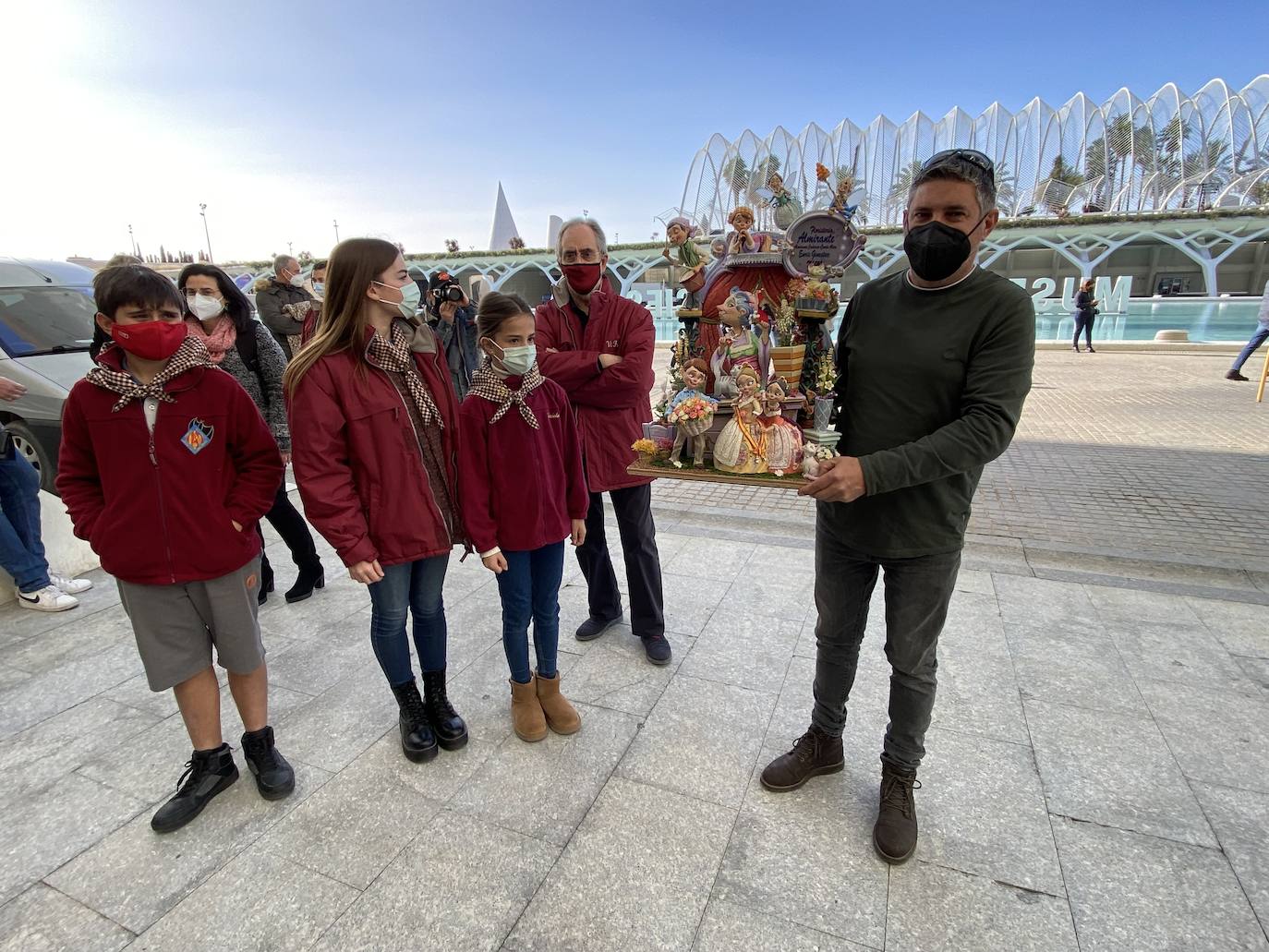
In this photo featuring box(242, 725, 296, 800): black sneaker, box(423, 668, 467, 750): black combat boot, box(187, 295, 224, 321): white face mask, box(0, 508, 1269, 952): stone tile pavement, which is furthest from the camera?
box(187, 295, 224, 321): white face mask

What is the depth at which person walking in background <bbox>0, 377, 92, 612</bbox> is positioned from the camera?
13.4ft

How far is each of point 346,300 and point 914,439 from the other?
7.16 feet

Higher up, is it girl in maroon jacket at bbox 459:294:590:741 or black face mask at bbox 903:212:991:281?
black face mask at bbox 903:212:991:281

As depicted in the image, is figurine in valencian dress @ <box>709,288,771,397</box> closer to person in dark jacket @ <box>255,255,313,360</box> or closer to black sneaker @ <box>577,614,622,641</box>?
black sneaker @ <box>577,614,622,641</box>

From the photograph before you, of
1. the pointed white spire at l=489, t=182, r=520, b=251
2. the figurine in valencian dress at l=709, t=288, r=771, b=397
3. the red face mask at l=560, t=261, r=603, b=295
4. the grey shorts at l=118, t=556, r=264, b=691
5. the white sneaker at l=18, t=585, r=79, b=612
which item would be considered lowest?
the white sneaker at l=18, t=585, r=79, b=612

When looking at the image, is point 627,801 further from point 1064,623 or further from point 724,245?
point 1064,623

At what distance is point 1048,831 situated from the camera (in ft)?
7.57

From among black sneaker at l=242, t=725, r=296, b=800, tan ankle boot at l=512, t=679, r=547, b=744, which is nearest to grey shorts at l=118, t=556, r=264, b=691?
black sneaker at l=242, t=725, r=296, b=800

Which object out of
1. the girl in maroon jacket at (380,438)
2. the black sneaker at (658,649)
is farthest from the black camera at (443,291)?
the black sneaker at (658,649)

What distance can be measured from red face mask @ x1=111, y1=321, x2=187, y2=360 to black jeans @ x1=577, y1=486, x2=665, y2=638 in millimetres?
1971

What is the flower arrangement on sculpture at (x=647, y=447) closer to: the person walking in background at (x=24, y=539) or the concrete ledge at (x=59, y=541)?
the person walking in background at (x=24, y=539)

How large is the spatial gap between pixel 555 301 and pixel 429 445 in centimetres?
112

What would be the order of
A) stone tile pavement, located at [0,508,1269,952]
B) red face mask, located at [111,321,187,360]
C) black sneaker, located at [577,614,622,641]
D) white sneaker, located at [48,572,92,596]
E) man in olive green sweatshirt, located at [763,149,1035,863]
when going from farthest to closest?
1. white sneaker, located at [48,572,92,596]
2. black sneaker, located at [577,614,622,641]
3. red face mask, located at [111,321,187,360]
4. stone tile pavement, located at [0,508,1269,952]
5. man in olive green sweatshirt, located at [763,149,1035,863]

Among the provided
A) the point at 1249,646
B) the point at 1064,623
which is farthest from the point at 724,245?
the point at 1249,646
